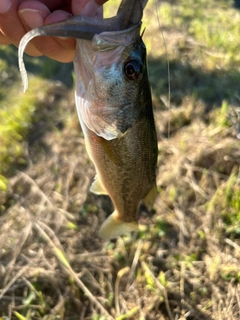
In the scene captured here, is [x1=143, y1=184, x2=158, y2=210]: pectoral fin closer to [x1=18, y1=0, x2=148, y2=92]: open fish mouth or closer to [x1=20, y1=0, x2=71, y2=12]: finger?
[x1=18, y1=0, x2=148, y2=92]: open fish mouth

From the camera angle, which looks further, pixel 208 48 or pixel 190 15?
pixel 190 15

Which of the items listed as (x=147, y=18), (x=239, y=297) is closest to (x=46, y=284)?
(x=239, y=297)

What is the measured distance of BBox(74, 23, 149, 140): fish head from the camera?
1416mm

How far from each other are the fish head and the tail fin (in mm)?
738

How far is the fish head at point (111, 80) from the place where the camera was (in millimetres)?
1416

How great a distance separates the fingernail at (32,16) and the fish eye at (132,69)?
18.9 inches

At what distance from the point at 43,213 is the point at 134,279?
3.05 ft

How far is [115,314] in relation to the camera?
96.5 inches

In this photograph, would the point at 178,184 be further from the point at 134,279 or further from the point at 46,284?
the point at 46,284

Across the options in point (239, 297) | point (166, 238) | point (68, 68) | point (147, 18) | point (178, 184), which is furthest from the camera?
point (147, 18)

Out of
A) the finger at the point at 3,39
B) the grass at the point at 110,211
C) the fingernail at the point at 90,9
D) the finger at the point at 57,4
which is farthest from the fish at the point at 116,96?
the grass at the point at 110,211

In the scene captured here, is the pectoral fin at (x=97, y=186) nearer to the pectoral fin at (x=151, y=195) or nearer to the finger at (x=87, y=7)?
the pectoral fin at (x=151, y=195)

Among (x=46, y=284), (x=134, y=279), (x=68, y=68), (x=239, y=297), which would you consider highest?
(x=68, y=68)

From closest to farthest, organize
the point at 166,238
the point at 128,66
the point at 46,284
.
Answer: the point at 128,66 < the point at 46,284 < the point at 166,238
